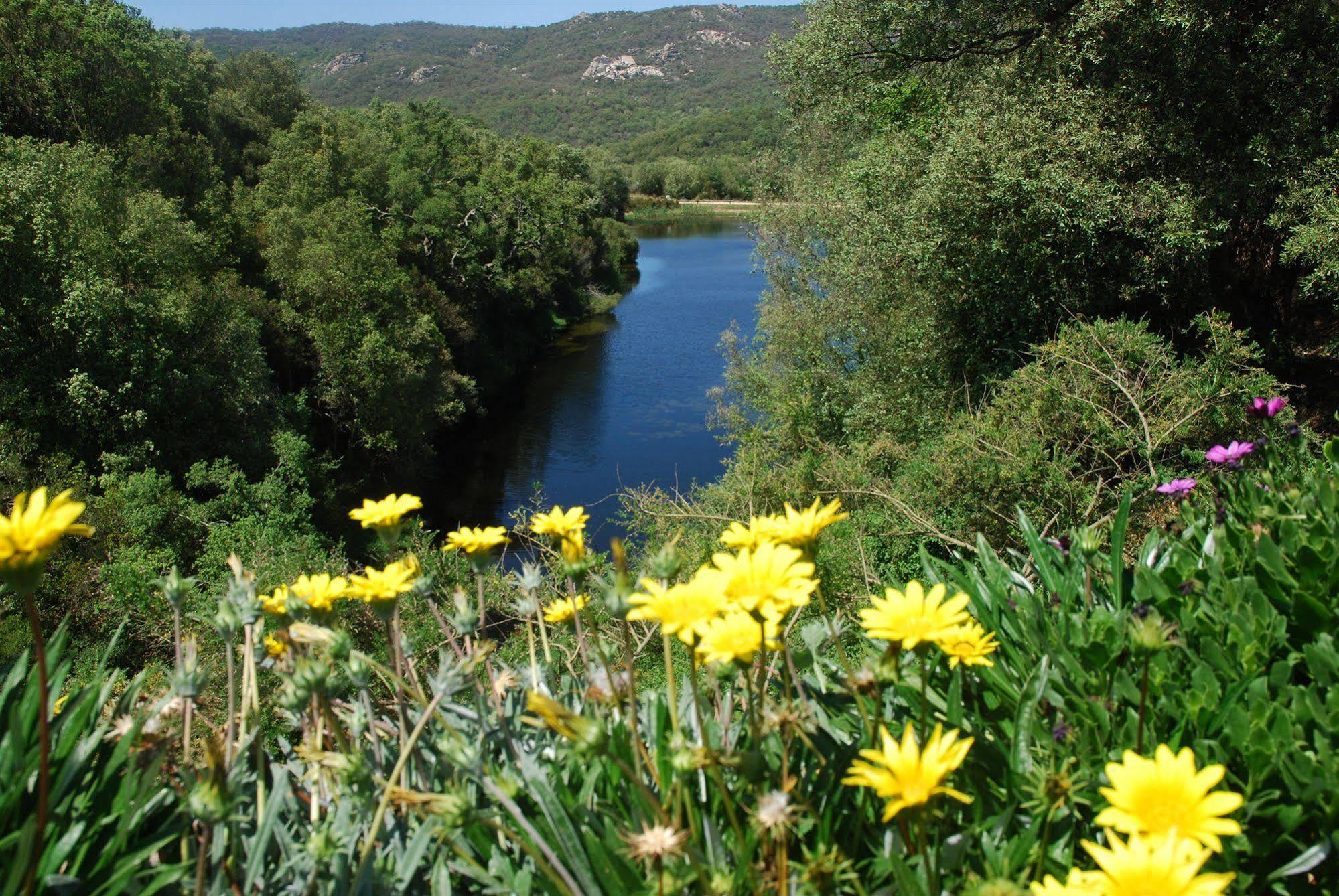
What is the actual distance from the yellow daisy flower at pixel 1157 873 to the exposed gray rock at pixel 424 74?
138184 mm

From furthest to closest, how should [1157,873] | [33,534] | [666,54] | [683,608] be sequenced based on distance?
1. [666,54]
2. [683,608]
3. [33,534]
4. [1157,873]

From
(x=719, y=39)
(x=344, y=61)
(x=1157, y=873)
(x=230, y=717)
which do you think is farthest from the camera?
(x=719, y=39)

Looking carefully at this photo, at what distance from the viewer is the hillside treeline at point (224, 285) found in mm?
12305

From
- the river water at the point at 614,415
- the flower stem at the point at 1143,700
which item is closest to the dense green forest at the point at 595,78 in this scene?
the river water at the point at 614,415

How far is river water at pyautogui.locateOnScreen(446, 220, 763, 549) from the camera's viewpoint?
17359mm

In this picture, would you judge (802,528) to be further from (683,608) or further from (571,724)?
(571,724)

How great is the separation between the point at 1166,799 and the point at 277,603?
55.3 inches

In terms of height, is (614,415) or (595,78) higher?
(595,78)

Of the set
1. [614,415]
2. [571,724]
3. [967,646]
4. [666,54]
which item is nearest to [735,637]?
[571,724]

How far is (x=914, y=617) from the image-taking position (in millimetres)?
1320

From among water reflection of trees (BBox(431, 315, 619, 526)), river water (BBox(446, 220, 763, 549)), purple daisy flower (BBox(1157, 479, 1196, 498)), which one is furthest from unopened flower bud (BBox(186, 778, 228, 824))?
water reflection of trees (BBox(431, 315, 619, 526))

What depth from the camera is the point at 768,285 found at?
15.0m

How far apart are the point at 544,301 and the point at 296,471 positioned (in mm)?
16210

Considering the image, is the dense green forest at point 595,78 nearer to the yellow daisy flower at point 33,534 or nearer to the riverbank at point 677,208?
the riverbank at point 677,208
